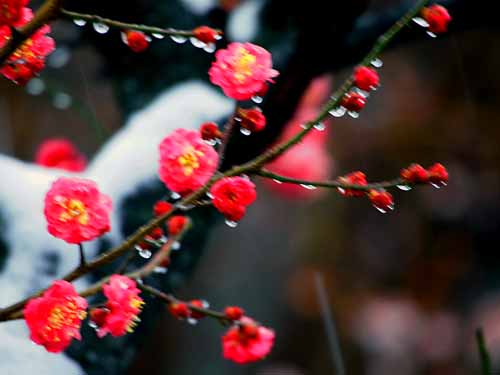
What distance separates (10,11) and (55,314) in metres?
0.24

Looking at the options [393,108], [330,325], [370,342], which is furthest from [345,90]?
[370,342]

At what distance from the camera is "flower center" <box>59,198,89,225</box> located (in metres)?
0.75

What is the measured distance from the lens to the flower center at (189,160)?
29.7 inches

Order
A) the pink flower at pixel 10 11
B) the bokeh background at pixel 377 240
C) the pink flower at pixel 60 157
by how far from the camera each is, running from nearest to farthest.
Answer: the pink flower at pixel 10 11
the pink flower at pixel 60 157
the bokeh background at pixel 377 240

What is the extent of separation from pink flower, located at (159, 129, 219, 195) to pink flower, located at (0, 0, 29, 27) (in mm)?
159

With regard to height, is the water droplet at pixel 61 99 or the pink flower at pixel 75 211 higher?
the pink flower at pixel 75 211

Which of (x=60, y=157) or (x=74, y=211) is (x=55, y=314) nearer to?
(x=74, y=211)

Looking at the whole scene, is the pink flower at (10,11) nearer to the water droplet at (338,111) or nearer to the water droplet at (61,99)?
the water droplet at (338,111)

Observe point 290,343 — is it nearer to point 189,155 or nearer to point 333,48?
point 333,48

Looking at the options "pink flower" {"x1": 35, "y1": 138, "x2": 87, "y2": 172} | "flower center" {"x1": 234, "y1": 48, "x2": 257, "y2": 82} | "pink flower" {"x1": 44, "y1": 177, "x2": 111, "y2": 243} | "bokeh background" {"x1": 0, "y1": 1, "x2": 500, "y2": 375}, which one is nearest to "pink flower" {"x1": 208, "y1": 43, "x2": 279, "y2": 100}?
"flower center" {"x1": 234, "y1": 48, "x2": 257, "y2": 82}

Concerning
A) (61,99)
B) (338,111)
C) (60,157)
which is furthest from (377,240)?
(338,111)

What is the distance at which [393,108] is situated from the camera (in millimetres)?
5141

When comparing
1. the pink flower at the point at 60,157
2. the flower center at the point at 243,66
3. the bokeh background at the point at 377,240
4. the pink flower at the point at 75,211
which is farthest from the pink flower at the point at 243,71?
the bokeh background at the point at 377,240

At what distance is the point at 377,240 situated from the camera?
5.66m
